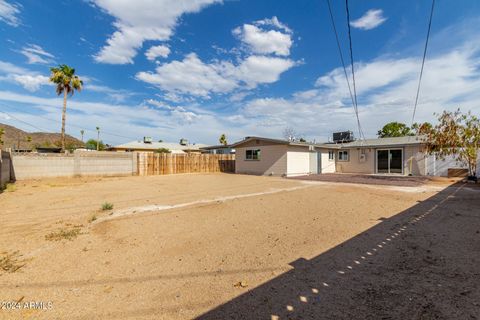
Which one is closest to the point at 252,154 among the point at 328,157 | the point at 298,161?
the point at 298,161

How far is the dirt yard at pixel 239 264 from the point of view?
250 centimetres

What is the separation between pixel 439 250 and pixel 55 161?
18845mm

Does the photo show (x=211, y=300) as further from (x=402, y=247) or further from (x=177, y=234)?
(x=402, y=247)

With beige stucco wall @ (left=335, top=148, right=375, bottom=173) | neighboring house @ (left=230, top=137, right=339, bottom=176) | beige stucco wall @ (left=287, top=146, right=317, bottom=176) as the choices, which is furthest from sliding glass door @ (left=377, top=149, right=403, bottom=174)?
beige stucco wall @ (left=287, top=146, right=317, bottom=176)

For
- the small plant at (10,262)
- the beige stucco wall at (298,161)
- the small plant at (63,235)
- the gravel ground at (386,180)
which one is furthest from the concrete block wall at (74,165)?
the gravel ground at (386,180)

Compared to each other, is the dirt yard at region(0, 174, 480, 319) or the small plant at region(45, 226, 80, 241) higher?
the small plant at region(45, 226, 80, 241)

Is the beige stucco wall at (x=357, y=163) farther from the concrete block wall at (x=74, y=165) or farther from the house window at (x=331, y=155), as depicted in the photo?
the concrete block wall at (x=74, y=165)

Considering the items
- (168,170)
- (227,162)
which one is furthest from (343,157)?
(168,170)

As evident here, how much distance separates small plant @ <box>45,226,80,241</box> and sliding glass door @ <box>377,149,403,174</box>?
21548 mm

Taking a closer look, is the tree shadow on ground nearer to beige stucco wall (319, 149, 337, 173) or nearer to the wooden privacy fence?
beige stucco wall (319, 149, 337, 173)

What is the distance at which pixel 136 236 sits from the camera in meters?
4.78

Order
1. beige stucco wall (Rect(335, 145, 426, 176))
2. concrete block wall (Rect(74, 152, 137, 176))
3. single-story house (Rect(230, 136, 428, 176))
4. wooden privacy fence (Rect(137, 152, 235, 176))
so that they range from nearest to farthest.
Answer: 1. concrete block wall (Rect(74, 152, 137, 176))
2. beige stucco wall (Rect(335, 145, 426, 176))
3. single-story house (Rect(230, 136, 428, 176))
4. wooden privacy fence (Rect(137, 152, 235, 176))

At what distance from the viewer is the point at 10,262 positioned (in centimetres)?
354

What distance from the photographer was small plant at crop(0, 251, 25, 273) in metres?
3.36
